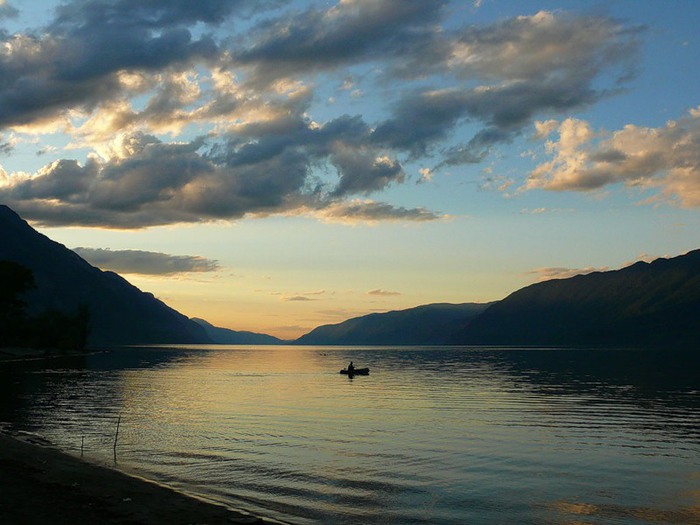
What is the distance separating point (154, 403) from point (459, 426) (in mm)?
40021

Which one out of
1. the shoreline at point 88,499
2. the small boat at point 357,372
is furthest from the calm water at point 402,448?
the small boat at point 357,372

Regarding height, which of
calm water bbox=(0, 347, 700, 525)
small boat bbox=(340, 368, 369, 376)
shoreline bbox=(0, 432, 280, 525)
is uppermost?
shoreline bbox=(0, 432, 280, 525)

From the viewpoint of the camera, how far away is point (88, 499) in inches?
1067

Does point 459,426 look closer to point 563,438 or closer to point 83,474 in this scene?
point 563,438

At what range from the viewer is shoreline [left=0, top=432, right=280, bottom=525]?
79.7 feet

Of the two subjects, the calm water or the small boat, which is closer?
the calm water

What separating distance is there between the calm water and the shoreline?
2.72m

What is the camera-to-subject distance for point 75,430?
5388 cm

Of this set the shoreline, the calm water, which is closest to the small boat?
the calm water

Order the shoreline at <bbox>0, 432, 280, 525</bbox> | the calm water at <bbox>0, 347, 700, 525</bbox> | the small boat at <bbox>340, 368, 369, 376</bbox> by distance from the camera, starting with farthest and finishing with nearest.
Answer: the small boat at <bbox>340, 368, 369, 376</bbox> → the calm water at <bbox>0, 347, 700, 525</bbox> → the shoreline at <bbox>0, 432, 280, 525</bbox>

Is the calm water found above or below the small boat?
above

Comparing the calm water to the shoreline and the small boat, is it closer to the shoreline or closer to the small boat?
the shoreline

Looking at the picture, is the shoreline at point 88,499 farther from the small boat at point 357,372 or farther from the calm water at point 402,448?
the small boat at point 357,372

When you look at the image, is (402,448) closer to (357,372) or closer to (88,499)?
(88,499)
